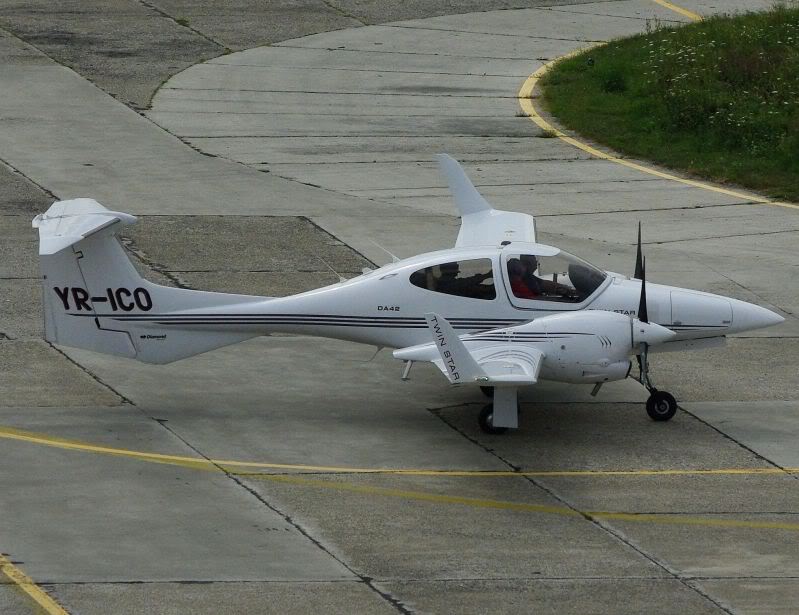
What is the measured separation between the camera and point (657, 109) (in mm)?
34750

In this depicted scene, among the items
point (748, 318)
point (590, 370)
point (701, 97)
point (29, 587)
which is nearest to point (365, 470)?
point (590, 370)

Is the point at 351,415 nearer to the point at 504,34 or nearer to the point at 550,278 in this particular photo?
the point at 550,278

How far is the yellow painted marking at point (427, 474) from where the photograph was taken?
15.7m

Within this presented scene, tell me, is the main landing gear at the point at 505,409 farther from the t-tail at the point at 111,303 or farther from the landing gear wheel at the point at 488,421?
the t-tail at the point at 111,303

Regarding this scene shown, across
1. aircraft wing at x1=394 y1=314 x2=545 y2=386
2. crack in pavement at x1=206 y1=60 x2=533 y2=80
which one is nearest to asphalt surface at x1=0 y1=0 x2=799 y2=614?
aircraft wing at x1=394 y1=314 x2=545 y2=386

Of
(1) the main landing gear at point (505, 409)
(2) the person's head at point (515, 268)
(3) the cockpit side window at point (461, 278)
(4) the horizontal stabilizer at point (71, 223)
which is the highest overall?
(4) the horizontal stabilizer at point (71, 223)

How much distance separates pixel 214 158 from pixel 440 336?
52.7 feet

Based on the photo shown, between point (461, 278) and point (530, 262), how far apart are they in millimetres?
863

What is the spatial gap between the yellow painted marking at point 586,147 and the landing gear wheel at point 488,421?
528 inches

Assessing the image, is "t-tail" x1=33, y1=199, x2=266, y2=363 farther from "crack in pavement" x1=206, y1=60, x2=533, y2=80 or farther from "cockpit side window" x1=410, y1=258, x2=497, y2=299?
"crack in pavement" x1=206, y1=60, x2=533, y2=80

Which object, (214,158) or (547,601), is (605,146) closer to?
(214,158)

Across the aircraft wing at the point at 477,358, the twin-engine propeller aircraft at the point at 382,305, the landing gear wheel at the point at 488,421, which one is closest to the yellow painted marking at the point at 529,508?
the aircraft wing at the point at 477,358

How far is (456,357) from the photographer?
1647 cm

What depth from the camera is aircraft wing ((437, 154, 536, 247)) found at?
2144 cm
